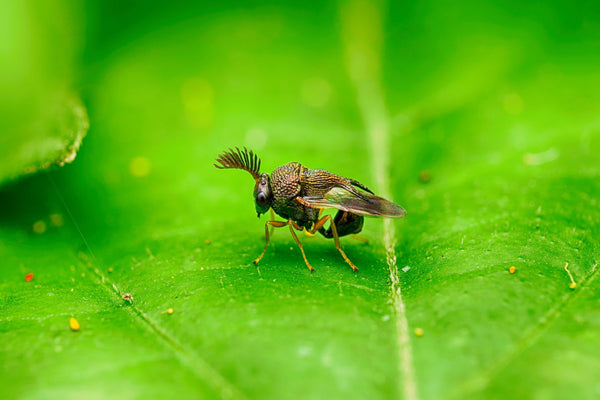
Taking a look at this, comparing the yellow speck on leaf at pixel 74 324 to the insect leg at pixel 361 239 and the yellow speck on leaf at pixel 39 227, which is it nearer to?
the yellow speck on leaf at pixel 39 227

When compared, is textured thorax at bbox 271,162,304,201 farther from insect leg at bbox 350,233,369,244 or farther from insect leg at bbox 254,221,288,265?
insect leg at bbox 350,233,369,244

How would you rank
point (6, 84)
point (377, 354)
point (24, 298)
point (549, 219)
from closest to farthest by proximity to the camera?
point (377, 354)
point (24, 298)
point (549, 219)
point (6, 84)

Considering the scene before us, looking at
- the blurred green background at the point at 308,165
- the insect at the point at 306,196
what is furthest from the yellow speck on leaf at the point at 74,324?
the insect at the point at 306,196

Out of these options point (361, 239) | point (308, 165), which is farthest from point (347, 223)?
point (308, 165)

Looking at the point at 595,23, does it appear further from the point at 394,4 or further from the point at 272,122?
the point at 272,122

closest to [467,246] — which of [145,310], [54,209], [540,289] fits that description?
[540,289]

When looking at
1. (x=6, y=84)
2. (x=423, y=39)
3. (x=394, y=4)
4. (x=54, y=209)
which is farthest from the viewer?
(x=394, y=4)

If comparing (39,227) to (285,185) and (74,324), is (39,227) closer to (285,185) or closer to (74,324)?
(74,324)
